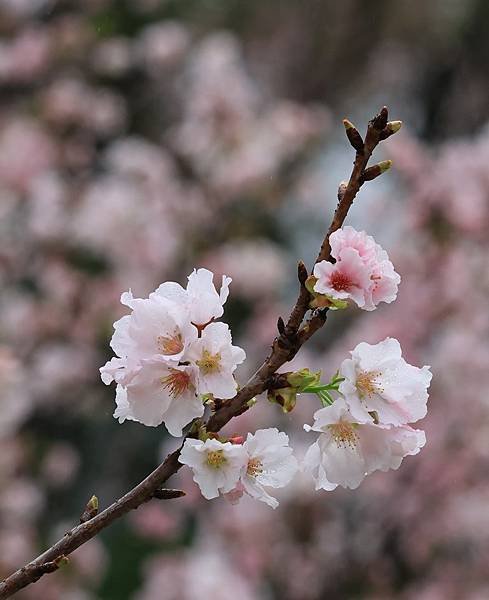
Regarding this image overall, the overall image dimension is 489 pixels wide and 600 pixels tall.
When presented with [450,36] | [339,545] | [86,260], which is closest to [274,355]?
[339,545]

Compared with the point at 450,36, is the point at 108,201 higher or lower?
lower

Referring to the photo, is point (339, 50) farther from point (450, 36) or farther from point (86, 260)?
point (86, 260)

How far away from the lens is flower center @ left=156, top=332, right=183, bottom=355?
60 centimetres

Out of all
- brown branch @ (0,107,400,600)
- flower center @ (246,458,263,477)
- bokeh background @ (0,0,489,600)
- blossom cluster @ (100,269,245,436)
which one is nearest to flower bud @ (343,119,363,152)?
brown branch @ (0,107,400,600)

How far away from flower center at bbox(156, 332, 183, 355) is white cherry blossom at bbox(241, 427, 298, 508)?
0.08 meters

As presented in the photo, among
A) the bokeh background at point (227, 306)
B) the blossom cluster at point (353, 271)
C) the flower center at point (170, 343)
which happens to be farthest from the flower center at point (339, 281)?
the bokeh background at point (227, 306)

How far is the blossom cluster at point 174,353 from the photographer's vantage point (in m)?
0.58

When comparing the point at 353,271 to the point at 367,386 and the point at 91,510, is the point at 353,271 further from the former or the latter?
the point at 91,510

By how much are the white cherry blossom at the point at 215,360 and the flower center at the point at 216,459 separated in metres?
0.04

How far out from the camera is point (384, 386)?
0.60 metres

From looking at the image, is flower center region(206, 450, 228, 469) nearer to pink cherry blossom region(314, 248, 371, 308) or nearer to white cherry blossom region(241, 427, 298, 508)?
white cherry blossom region(241, 427, 298, 508)

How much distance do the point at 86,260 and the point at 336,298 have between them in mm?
2623

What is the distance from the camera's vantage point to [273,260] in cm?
316

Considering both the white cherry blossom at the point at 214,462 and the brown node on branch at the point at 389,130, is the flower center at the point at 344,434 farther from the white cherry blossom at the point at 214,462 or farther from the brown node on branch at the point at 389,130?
the brown node on branch at the point at 389,130
